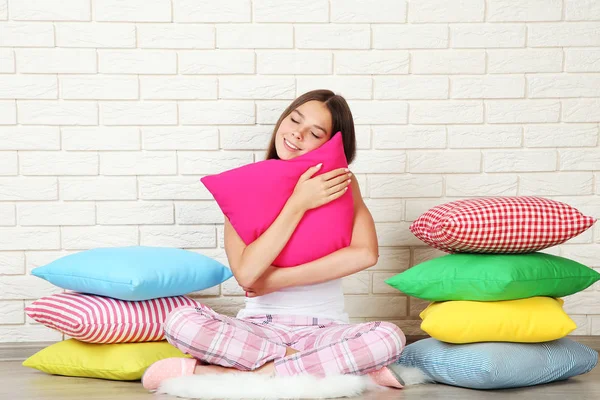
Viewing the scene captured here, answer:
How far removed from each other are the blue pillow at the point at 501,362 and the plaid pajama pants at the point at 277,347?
186 mm

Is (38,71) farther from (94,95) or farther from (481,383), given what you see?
(481,383)

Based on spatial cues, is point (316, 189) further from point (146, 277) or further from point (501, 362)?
point (501, 362)

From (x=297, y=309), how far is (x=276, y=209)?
33 cm

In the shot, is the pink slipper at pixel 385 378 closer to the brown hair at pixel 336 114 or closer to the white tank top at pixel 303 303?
the white tank top at pixel 303 303

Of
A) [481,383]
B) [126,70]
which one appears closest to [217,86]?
[126,70]

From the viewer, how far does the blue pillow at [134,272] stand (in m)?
2.36

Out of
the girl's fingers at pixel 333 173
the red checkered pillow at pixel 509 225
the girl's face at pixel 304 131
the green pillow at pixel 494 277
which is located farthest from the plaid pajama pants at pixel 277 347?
the girl's face at pixel 304 131

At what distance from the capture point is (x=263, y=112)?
2.81 m

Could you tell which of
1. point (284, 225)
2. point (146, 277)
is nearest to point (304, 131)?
point (284, 225)

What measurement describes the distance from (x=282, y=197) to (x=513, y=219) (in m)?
0.71

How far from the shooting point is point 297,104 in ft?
8.53

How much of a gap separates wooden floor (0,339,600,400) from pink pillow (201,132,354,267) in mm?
503

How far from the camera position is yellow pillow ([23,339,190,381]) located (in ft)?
7.72

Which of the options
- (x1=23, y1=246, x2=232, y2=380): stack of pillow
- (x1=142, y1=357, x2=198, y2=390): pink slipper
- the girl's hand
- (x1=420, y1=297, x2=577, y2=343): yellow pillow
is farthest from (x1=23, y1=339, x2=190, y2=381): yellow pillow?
(x1=420, y1=297, x2=577, y2=343): yellow pillow
